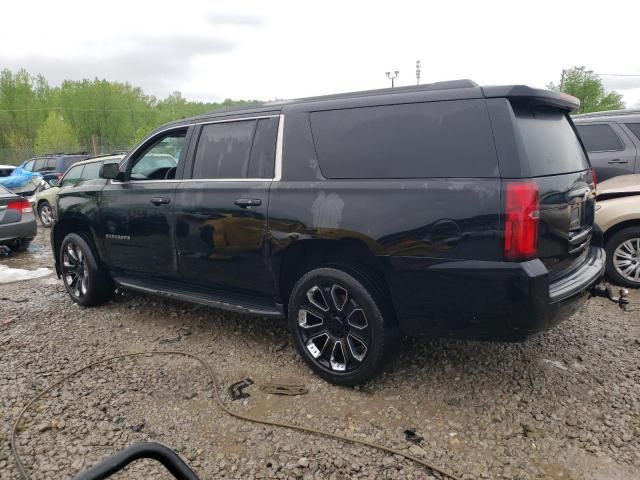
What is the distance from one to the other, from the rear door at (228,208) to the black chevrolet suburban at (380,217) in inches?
0.5

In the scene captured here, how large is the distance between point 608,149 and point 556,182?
4477mm

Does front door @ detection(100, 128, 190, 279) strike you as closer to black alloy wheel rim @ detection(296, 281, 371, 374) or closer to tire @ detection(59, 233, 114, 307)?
tire @ detection(59, 233, 114, 307)

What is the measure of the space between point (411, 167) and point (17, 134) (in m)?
57.2

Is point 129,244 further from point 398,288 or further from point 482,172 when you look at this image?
point 482,172

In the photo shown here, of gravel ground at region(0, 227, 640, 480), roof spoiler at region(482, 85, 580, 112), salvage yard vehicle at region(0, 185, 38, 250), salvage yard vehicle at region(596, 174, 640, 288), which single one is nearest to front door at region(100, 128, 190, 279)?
gravel ground at region(0, 227, 640, 480)

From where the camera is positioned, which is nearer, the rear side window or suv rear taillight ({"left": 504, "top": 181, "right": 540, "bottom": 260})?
suv rear taillight ({"left": 504, "top": 181, "right": 540, "bottom": 260})

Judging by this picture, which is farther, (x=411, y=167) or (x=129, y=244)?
(x=129, y=244)

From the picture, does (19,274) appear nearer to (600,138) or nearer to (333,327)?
(333,327)

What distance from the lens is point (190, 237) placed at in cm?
383

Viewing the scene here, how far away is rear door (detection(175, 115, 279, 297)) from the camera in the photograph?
3420mm

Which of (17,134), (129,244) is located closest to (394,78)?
(129,244)

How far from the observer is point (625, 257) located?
4.99 m

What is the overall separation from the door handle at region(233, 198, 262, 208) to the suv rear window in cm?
176

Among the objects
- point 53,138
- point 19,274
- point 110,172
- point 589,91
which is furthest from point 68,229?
point 53,138
